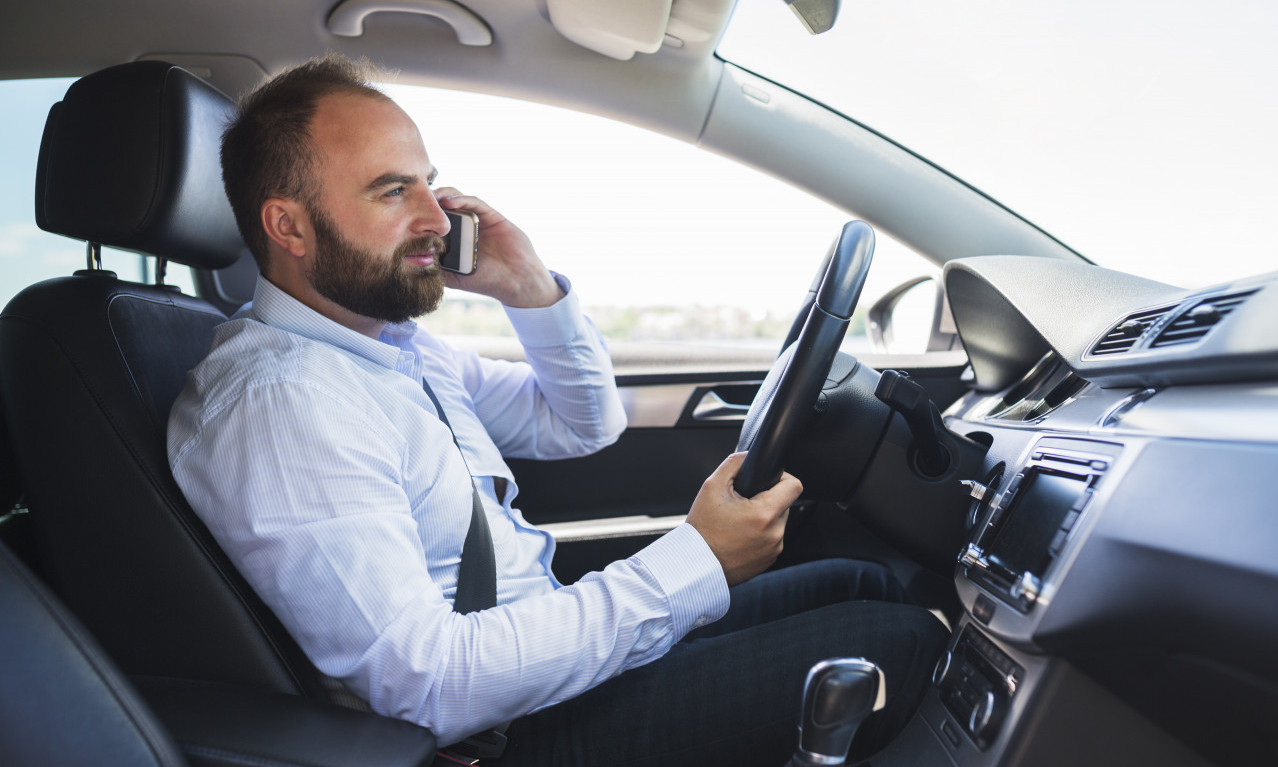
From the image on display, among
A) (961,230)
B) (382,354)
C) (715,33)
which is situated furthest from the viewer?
(961,230)

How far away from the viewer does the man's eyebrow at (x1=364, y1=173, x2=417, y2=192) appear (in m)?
1.25

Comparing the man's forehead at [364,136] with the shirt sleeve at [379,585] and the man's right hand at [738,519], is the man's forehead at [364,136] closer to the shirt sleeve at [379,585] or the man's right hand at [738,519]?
the shirt sleeve at [379,585]

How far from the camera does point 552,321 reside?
1.65 m

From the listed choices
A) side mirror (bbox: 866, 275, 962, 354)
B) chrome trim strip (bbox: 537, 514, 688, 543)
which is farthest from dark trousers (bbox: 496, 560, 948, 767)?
side mirror (bbox: 866, 275, 962, 354)

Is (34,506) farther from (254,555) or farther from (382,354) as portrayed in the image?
(382,354)

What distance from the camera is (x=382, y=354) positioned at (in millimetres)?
1275

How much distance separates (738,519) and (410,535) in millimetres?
423

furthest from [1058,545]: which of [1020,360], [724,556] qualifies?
[1020,360]

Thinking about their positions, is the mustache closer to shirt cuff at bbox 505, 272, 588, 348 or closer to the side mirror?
shirt cuff at bbox 505, 272, 588, 348

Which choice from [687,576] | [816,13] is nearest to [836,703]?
[687,576]

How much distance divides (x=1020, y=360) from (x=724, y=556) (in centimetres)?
87

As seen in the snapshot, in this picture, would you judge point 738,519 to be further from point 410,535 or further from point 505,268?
point 505,268

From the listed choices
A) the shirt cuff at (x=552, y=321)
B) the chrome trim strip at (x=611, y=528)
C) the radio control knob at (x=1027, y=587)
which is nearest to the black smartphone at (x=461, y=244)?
the shirt cuff at (x=552, y=321)

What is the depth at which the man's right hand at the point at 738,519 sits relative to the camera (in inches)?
40.9
